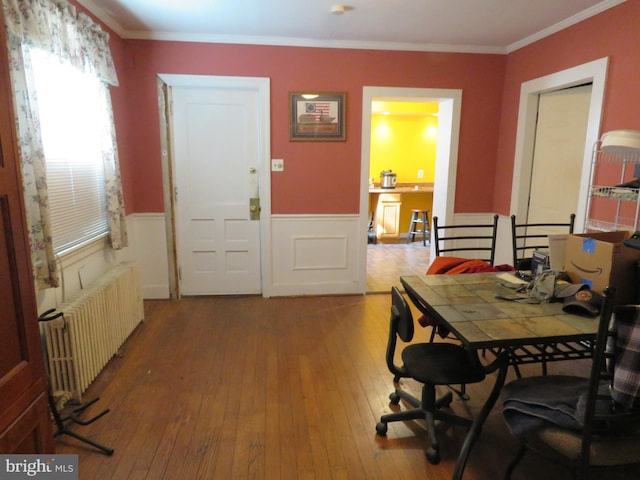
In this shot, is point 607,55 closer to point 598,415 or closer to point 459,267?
point 459,267

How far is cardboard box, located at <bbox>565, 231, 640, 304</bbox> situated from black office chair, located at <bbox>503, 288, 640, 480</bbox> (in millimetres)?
360

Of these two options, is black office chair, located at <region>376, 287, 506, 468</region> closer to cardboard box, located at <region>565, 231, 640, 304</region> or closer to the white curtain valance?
cardboard box, located at <region>565, 231, 640, 304</region>

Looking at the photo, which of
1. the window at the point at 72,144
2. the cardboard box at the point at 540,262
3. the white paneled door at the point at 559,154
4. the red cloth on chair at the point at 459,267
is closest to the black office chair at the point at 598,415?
the cardboard box at the point at 540,262

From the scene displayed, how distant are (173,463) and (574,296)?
1959mm

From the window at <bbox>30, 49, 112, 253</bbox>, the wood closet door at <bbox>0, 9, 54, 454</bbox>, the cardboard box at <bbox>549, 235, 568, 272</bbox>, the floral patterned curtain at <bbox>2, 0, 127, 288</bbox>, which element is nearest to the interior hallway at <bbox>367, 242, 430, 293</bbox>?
the cardboard box at <bbox>549, 235, 568, 272</bbox>

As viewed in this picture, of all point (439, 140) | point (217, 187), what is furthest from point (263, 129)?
point (439, 140)

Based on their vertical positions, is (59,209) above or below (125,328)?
above

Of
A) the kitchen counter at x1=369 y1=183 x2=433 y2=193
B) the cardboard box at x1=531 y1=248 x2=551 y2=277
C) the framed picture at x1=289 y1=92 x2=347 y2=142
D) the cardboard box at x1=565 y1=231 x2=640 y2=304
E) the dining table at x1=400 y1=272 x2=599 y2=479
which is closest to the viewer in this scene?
the dining table at x1=400 y1=272 x2=599 y2=479

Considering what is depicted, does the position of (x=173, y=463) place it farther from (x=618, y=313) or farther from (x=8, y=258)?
(x=618, y=313)

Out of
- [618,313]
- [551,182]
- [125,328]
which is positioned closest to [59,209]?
[125,328]

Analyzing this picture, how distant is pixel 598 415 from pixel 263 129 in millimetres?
3321

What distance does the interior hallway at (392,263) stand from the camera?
4604mm

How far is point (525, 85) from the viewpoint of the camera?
366cm

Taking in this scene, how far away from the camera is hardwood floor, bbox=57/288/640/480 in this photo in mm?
1827
